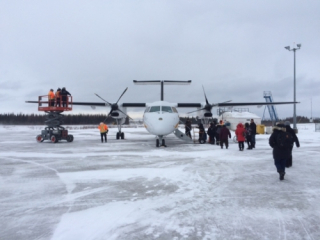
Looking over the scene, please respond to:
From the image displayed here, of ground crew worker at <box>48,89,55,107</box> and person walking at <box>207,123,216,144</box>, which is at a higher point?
ground crew worker at <box>48,89,55,107</box>

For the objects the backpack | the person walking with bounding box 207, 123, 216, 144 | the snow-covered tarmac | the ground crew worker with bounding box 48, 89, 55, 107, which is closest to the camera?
the snow-covered tarmac


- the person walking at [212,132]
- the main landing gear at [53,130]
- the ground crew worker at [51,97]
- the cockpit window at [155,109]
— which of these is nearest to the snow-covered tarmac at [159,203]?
the cockpit window at [155,109]

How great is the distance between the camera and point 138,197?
215 inches

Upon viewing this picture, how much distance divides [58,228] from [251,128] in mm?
12439

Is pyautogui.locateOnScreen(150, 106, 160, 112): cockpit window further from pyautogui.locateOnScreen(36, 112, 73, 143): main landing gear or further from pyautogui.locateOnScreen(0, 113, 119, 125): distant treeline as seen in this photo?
pyautogui.locateOnScreen(0, 113, 119, 125): distant treeline

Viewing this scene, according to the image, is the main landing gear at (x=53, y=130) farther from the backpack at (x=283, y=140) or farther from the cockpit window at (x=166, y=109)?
the backpack at (x=283, y=140)

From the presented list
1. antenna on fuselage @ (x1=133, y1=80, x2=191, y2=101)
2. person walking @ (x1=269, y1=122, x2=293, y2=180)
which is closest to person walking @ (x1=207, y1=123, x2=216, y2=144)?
antenna on fuselage @ (x1=133, y1=80, x2=191, y2=101)

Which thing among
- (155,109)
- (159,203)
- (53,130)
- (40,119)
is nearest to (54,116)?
(53,130)

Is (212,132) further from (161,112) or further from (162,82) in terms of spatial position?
(162,82)

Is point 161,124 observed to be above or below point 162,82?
below

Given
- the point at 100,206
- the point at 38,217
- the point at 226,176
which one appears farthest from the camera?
the point at 226,176

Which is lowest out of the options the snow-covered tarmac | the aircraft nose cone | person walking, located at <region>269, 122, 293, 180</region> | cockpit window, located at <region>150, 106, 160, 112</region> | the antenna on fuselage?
the snow-covered tarmac

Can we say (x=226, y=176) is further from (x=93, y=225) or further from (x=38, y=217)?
(x=38, y=217)

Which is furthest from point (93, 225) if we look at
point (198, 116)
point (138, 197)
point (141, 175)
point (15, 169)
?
point (198, 116)
